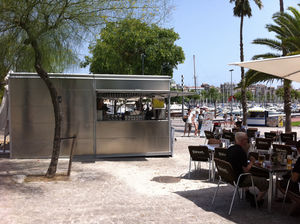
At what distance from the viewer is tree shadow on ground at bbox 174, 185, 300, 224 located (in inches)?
216

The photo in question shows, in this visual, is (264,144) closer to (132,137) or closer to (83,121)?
(132,137)

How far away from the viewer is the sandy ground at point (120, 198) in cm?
561

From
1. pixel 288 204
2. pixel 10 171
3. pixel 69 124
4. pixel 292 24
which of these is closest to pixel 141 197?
pixel 288 204

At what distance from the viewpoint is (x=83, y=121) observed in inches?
466

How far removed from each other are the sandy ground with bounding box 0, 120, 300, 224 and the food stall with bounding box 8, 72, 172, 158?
1.44 m

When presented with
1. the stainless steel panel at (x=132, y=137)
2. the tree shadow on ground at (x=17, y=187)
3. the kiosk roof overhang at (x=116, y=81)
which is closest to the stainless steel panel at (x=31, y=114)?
the kiosk roof overhang at (x=116, y=81)

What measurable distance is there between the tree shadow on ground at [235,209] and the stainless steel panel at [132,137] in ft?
16.5

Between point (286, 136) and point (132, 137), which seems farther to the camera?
point (286, 136)

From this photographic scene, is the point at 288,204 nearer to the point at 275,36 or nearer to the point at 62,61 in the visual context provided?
the point at 62,61

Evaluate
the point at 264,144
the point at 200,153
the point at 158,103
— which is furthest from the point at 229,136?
the point at 200,153

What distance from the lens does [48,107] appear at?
11648mm

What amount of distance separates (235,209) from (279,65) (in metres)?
2.89

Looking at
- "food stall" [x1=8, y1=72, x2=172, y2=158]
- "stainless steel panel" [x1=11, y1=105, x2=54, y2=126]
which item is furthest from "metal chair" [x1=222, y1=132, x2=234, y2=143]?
"stainless steel panel" [x1=11, y1=105, x2=54, y2=126]

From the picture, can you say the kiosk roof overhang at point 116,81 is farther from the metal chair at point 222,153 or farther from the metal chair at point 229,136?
the metal chair at point 222,153
